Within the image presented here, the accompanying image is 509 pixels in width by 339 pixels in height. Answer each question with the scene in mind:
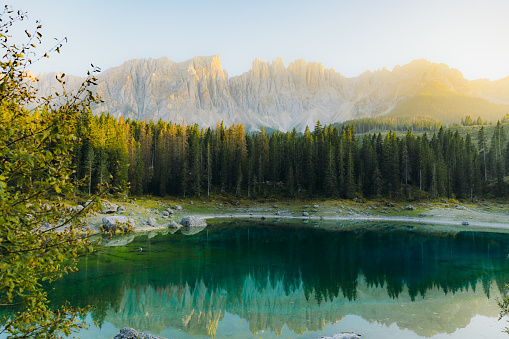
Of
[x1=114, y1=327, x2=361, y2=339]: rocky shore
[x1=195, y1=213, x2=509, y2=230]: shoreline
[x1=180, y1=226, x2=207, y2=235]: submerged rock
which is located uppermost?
[x1=114, y1=327, x2=361, y2=339]: rocky shore

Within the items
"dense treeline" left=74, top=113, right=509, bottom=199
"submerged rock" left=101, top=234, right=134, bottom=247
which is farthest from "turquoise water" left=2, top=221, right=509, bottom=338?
"dense treeline" left=74, top=113, right=509, bottom=199

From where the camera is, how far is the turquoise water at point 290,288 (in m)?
15.4

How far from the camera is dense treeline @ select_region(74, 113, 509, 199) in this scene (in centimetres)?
8181

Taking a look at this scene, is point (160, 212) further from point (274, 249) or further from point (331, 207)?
point (331, 207)

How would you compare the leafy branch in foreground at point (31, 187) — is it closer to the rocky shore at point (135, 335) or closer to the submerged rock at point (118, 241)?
the rocky shore at point (135, 335)

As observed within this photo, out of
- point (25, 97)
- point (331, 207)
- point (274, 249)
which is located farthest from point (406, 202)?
point (25, 97)

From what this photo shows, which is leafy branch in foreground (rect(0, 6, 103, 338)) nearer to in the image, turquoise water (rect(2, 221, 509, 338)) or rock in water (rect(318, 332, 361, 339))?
turquoise water (rect(2, 221, 509, 338))

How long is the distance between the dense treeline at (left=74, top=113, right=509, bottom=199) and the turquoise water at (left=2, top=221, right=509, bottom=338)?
1691 inches

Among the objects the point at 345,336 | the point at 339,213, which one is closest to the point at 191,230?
the point at 339,213

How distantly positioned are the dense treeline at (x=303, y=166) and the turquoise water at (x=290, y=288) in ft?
141

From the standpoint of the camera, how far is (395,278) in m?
24.7

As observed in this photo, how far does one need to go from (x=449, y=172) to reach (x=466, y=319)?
8600 centimetres

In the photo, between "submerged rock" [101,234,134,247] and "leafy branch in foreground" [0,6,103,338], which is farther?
"submerged rock" [101,234,134,247]

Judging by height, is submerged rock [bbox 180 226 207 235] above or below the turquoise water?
below
